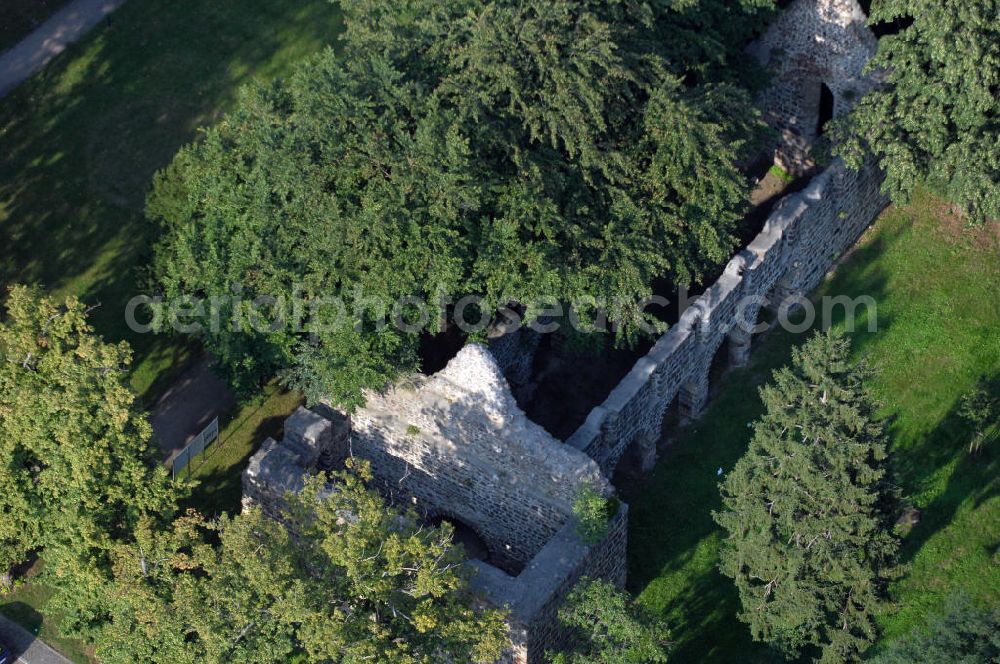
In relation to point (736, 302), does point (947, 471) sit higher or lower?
higher

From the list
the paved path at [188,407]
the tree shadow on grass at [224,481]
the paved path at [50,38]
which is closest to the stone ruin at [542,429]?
the tree shadow on grass at [224,481]

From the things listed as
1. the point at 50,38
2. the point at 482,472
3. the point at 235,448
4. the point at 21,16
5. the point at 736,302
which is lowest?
the point at 235,448

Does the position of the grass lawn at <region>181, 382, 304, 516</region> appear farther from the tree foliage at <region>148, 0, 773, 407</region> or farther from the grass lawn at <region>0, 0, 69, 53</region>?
the grass lawn at <region>0, 0, 69, 53</region>

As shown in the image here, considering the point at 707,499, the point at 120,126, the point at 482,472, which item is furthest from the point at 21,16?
the point at 707,499

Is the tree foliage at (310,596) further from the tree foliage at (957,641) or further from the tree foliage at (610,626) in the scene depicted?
the tree foliage at (957,641)

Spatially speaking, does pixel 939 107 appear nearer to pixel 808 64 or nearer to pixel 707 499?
pixel 808 64

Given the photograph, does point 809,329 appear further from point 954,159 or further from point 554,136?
point 554,136
